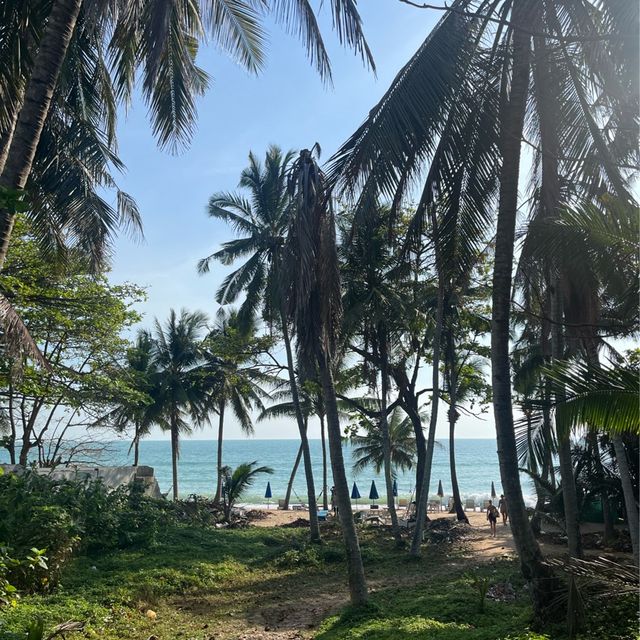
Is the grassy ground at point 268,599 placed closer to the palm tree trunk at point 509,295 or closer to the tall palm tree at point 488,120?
the palm tree trunk at point 509,295

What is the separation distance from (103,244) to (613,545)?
1473 cm

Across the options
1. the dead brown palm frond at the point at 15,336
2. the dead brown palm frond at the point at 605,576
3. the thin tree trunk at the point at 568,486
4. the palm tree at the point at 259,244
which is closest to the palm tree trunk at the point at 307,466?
the palm tree at the point at 259,244

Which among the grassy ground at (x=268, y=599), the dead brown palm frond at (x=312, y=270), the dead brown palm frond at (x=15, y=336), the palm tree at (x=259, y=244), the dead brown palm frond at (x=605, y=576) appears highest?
the palm tree at (x=259, y=244)

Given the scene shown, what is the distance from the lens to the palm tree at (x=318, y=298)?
29.1 feet

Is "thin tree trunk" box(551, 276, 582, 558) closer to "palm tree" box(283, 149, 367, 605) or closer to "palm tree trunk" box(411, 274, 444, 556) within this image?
"palm tree" box(283, 149, 367, 605)

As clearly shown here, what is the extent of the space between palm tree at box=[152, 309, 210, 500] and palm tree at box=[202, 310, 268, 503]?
2.60 feet

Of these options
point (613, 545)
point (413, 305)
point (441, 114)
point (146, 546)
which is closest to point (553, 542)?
point (613, 545)

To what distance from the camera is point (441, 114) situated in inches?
275

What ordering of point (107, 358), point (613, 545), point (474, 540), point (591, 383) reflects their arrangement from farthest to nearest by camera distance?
point (474, 540), point (107, 358), point (613, 545), point (591, 383)

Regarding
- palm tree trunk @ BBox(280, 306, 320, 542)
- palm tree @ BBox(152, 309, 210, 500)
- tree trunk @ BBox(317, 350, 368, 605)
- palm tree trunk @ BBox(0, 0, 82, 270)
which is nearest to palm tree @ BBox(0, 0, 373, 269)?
palm tree trunk @ BBox(0, 0, 82, 270)

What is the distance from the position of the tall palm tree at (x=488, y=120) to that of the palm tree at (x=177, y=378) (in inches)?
954

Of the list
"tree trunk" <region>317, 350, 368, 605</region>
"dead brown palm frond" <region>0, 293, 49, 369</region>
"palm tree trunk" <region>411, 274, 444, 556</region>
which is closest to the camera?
"dead brown palm frond" <region>0, 293, 49, 369</region>

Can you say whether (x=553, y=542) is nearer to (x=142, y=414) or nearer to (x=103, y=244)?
(x=103, y=244)

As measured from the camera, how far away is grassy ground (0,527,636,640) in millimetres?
7012
